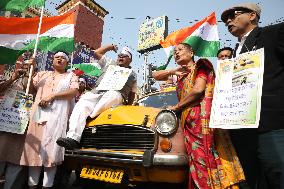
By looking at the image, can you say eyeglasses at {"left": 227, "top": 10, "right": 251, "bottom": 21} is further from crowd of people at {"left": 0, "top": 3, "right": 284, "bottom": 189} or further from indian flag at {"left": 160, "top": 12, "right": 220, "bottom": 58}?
indian flag at {"left": 160, "top": 12, "right": 220, "bottom": 58}

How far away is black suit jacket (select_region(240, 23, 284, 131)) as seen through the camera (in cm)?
207

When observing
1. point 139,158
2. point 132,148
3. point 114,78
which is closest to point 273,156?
point 139,158

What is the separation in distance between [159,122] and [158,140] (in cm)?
21

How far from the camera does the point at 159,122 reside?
3.16 metres

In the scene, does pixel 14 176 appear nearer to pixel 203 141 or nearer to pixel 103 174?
pixel 103 174

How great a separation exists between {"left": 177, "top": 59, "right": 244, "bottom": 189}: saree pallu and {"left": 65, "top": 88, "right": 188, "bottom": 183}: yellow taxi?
195 millimetres

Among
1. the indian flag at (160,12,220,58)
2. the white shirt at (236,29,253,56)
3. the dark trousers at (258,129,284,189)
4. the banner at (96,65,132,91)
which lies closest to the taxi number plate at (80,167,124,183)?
the banner at (96,65,132,91)

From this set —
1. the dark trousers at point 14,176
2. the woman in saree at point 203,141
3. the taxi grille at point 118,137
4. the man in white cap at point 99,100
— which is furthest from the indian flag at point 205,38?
the dark trousers at point 14,176

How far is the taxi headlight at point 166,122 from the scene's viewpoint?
3.08m

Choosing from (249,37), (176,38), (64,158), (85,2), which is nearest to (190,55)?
(249,37)

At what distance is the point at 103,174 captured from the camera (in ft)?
11.2

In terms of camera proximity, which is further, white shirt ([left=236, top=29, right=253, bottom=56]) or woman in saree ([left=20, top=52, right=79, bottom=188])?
woman in saree ([left=20, top=52, right=79, bottom=188])

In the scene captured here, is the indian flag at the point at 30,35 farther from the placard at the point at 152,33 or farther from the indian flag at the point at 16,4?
the placard at the point at 152,33

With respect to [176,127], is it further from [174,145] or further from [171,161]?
[171,161]
